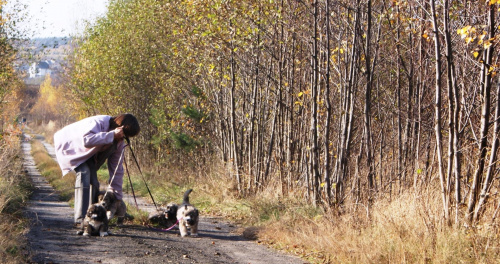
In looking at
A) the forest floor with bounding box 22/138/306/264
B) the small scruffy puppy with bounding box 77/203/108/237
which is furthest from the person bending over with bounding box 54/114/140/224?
the forest floor with bounding box 22/138/306/264

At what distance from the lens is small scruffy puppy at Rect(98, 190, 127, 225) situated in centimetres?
1120

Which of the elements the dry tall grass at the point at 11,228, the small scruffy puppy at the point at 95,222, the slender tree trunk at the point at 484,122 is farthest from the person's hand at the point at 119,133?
the slender tree trunk at the point at 484,122

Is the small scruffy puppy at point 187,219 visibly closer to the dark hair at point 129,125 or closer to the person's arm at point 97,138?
the dark hair at point 129,125

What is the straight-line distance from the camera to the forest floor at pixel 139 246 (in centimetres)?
883

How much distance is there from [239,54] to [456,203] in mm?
10812

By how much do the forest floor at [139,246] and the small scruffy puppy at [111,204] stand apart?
0.88ft

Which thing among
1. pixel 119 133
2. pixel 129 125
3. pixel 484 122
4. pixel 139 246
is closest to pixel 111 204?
pixel 119 133

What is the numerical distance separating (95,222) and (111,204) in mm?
971

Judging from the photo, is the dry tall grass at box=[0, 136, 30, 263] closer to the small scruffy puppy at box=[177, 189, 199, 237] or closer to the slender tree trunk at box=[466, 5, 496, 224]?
the small scruffy puppy at box=[177, 189, 199, 237]

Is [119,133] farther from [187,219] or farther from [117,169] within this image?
[187,219]

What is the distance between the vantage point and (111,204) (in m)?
11.4

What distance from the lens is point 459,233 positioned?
26.9ft

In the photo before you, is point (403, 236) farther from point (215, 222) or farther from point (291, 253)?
point (215, 222)

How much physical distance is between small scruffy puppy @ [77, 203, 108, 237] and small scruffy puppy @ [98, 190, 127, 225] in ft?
2.08
